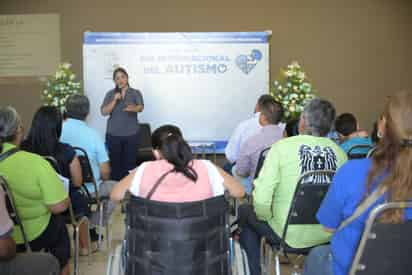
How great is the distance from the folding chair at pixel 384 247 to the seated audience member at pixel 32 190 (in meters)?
1.52

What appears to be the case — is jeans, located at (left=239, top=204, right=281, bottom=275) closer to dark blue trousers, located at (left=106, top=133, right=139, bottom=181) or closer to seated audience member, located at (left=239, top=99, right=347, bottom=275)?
seated audience member, located at (left=239, top=99, right=347, bottom=275)

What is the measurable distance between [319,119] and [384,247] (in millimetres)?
1293

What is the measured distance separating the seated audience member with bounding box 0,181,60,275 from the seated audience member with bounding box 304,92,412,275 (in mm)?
1258

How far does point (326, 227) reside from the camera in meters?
2.07

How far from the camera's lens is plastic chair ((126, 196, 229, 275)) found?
81.5 inches

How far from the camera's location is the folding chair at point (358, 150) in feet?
12.5

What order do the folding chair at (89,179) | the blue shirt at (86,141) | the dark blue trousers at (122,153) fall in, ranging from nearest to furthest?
the folding chair at (89,179), the blue shirt at (86,141), the dark blue trousers at (122,153)

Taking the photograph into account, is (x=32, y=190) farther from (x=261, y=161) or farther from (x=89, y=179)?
(x=261, y=161)

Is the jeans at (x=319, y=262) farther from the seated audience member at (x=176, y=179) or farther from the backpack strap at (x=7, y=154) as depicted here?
the backpack strap at (x=7, y=154)

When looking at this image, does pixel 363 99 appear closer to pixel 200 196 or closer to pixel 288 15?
pixel 288 15

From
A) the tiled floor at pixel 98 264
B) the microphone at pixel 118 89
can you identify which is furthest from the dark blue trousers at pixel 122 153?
the tiled floor at pixel 98 264

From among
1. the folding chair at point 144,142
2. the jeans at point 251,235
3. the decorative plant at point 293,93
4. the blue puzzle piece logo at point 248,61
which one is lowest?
the jeans at point 251,235

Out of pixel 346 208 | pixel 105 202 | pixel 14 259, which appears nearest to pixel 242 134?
pixel 105 202

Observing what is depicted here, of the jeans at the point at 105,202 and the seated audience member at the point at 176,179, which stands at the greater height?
the seated audience member at the point at 176,179
